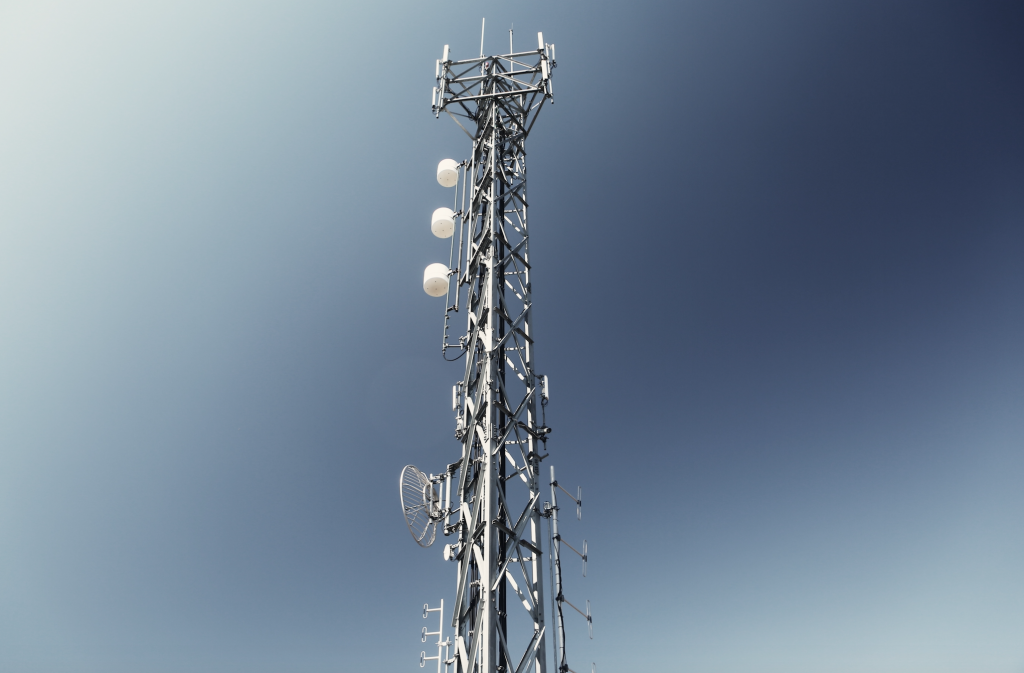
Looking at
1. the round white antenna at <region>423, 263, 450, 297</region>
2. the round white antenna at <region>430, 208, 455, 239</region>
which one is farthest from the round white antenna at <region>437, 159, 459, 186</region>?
the round white antenna at <region>423, 263, 450, 297</region>

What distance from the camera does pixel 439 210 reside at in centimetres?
1195

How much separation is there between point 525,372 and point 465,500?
Answer: 8.91 ft

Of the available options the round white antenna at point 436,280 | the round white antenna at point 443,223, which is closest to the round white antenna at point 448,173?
the round white antenna at point 443,223

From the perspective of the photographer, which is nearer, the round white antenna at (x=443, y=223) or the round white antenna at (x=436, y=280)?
the round white antenna at (x=436, y=280)

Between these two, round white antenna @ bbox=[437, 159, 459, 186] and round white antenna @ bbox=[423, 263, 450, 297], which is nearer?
round white antenna @ bbox=[423, 263, 450, 297]

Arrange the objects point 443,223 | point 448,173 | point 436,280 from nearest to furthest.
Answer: point 436,280
point 443,223
point 448,173

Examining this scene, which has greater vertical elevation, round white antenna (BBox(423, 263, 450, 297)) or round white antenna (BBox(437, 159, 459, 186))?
round white antenna (BBox(437, 159, 459, 186))

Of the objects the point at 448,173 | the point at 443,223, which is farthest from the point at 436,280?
the point at 448,173

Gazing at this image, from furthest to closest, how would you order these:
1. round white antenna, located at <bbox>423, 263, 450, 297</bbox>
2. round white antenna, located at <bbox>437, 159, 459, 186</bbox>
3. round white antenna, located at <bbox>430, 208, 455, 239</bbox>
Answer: round white antenna, located at <bbox>437, 159, 459, 186</bbox> < round white antenna, located at <bbox>430, 208, 455, 239</bbox> < round white antenna, located at <bbox>423, 263, 450, 297</bbox>

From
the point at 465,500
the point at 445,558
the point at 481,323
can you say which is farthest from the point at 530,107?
the point at 445,558

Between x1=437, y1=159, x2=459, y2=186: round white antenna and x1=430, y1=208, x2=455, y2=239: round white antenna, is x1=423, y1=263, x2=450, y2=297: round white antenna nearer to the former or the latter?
x1=430, y1=208, x2=455, y2=239: round white antenna

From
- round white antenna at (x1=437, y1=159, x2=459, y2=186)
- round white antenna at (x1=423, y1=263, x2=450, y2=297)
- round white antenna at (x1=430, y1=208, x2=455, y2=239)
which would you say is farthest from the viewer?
round white antenna at (x1=437, y1=159, x2=459, y2=186)

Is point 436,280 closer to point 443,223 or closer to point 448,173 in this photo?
point 443,223

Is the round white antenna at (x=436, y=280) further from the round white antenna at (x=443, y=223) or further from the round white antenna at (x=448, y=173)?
the round white antenna at (x=448, y=173)
